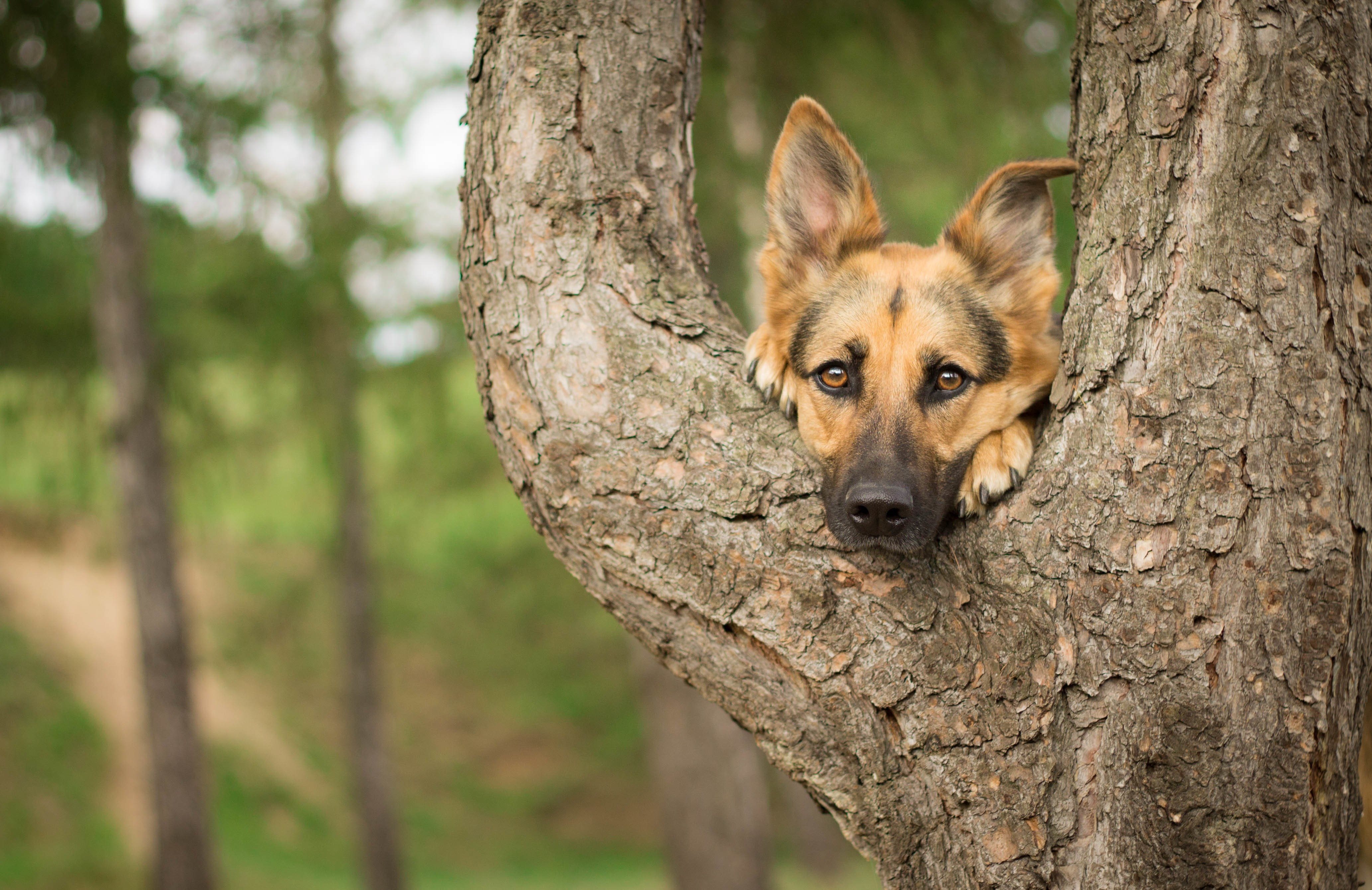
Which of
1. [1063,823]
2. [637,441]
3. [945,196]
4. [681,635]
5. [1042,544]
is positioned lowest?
[1063,823]

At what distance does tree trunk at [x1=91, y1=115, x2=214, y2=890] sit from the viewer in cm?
823

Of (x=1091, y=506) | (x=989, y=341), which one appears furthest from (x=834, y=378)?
(x=1091, y=506)

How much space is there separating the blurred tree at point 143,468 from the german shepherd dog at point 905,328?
20.9 ft

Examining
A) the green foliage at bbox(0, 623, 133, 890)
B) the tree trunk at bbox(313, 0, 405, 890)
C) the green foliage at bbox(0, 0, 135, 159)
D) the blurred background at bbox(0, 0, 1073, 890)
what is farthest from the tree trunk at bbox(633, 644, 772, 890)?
the green foliage at bbox(0, 623, 133, 890)

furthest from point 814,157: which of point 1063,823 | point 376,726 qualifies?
point 376,726

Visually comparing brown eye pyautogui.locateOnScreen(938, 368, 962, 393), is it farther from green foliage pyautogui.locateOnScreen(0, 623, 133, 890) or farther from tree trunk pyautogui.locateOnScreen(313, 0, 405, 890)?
green foliage pyautogui.locateOnScreen(0, 623, 133, 890)

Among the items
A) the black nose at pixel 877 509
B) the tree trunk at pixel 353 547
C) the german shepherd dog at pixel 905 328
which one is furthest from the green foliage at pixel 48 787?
the black nose at pixel 877 509

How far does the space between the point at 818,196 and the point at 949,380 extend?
933 mm

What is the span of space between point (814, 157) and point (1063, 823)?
243cm

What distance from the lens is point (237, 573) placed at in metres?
18.8

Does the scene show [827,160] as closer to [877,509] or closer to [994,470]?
[994,470]

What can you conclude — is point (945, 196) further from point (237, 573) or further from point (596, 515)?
point (237, 573)

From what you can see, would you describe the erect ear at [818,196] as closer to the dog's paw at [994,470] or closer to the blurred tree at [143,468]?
the dog's paw at [994,470]

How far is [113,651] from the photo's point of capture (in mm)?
16859
